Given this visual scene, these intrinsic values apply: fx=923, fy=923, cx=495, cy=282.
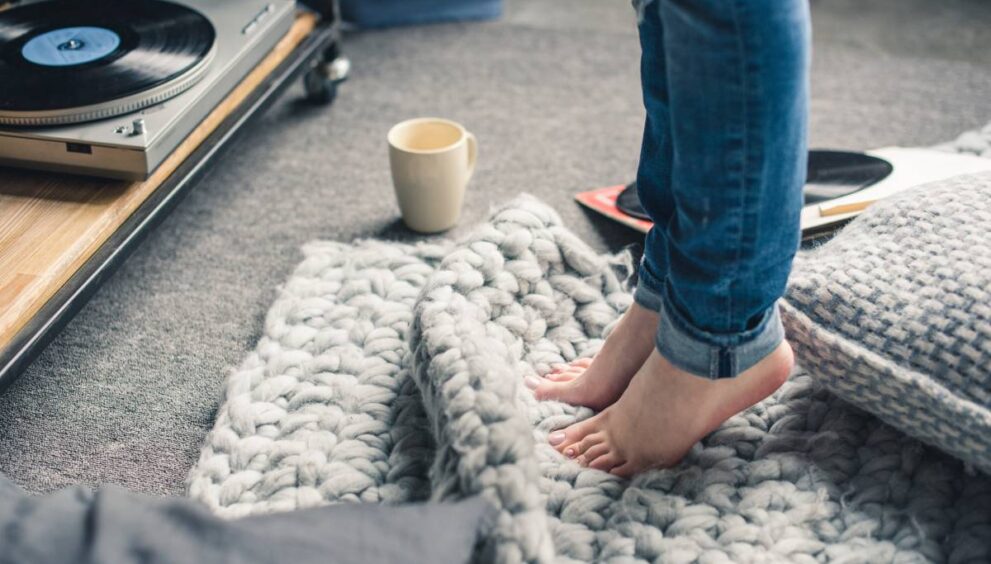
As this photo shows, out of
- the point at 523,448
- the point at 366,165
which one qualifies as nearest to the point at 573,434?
the point at 523,448

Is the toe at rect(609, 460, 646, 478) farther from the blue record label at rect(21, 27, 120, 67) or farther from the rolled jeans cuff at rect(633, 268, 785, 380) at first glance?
the blue record label at rect(21, 27, 120, 67)

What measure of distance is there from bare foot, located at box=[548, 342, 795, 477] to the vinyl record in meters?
0.54

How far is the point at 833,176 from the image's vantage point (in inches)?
41.7

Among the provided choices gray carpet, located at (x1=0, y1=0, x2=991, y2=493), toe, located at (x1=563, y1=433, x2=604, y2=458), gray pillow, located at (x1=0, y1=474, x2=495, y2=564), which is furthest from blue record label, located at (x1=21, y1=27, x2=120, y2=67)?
toe, located at (x1=563, y1=433, x2=604, y2=458)

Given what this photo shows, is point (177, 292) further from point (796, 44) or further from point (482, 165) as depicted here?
point (796, 44)

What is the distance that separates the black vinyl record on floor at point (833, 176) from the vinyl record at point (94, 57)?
0.51 metres

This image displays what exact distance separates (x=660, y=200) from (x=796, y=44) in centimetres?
22

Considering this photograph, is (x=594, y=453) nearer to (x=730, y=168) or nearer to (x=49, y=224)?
(x=730, y=168)

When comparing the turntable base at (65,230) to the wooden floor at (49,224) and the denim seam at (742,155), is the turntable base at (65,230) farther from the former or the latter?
the denim seam at (742,155)

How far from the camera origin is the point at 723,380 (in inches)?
26.8

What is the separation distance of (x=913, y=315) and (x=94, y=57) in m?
0.81

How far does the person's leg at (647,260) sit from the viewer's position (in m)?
0.70

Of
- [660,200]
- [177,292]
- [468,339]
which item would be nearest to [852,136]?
[660,200]

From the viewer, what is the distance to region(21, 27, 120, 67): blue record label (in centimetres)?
93
